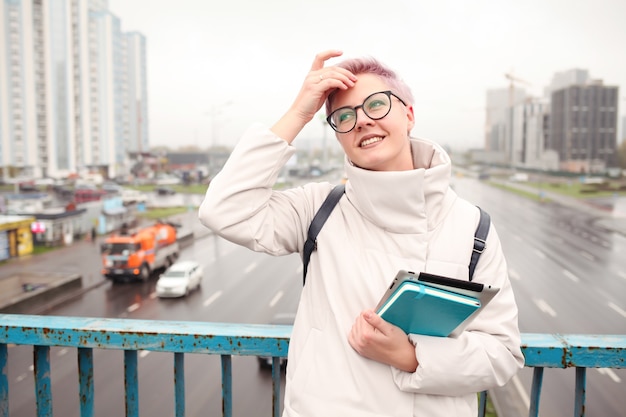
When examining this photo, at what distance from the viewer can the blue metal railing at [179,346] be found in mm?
1005

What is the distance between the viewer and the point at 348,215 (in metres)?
0.91

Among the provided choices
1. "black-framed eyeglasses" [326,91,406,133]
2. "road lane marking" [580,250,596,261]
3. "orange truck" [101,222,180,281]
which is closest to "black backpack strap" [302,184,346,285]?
"black-framed eyeglasses" [326,91,406,133]

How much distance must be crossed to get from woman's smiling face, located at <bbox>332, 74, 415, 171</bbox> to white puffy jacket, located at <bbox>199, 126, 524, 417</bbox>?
4 cm

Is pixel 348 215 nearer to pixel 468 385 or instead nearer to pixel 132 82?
pixel 468 385

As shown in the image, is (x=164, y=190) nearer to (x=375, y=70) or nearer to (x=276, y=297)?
(x=276, y=297)

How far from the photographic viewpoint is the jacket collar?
835 millimetres

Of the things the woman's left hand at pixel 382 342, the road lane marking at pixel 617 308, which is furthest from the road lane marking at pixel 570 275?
the woman's left hand at pixel 382 342

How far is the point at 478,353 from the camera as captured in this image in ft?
2.54

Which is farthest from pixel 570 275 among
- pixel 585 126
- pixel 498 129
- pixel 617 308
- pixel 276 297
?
pixel 498 129

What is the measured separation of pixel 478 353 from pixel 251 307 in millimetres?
12996

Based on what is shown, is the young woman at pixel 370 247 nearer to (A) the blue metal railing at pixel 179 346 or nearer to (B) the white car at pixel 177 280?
(A) the blue metal railing at pixel 179 346

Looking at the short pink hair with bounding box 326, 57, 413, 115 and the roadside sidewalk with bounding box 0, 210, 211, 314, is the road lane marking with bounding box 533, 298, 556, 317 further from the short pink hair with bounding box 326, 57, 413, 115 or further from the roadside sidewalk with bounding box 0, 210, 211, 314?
the short pink hair with bounding box 326, 57, 413, 115

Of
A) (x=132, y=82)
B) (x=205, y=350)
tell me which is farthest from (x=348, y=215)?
(x=132, y=82)

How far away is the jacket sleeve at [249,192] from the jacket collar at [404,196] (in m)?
0.16
